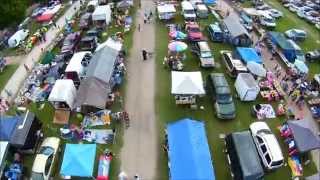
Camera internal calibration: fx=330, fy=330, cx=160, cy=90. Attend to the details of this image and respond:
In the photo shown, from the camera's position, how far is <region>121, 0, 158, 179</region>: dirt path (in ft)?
76.5

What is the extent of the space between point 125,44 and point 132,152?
16.1 m

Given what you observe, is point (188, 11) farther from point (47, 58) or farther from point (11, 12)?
point (11, 12)

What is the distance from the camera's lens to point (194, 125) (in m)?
23.3

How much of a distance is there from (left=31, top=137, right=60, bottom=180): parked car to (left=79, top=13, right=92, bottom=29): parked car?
18576 mm

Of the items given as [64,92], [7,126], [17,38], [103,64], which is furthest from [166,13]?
[7,126]

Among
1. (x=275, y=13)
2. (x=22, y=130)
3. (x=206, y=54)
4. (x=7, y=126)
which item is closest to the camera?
(x=22, y=130)

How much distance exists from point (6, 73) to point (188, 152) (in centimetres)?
2184

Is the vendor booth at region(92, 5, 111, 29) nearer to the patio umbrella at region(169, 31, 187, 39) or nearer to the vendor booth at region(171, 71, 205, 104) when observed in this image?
the patio umbrella at region(169, 31, 187, 39)

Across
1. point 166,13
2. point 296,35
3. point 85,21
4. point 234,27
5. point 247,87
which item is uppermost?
point 166,13

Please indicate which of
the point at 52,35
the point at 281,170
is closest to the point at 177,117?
the point at 281,170

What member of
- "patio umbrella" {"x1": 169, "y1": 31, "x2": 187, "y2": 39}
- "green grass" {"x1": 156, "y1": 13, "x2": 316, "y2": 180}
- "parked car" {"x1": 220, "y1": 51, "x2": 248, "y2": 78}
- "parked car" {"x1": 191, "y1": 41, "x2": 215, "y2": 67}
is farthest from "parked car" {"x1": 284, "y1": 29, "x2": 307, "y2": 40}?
"patio umbrella" {"x1": 169, "y1": 31, "x2": 187, "y2": 39}

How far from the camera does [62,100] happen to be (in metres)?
26.5

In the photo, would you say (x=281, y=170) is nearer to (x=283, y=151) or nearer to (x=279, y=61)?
(x=283, y=151)

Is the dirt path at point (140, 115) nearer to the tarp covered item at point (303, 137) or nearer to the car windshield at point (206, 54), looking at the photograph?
the car windshield at point (206, 54)
